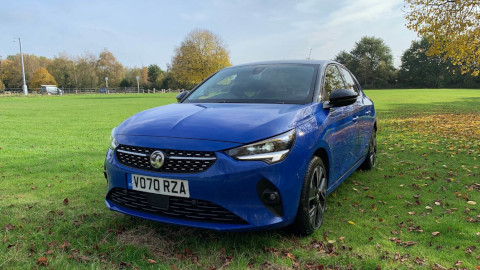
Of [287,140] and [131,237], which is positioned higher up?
[287,140]

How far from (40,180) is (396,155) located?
6.40 meters

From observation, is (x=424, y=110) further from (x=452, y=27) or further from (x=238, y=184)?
(x=238, y=184)

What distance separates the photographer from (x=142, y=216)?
108 inches

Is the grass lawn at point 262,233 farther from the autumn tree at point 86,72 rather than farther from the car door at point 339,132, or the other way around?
the autumn tree at point 86,72

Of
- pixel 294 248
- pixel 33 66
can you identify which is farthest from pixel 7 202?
pixel 33 66

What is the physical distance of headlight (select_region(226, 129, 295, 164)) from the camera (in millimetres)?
2468

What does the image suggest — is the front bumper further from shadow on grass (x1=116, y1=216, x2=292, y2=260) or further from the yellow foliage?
the yellow foliage

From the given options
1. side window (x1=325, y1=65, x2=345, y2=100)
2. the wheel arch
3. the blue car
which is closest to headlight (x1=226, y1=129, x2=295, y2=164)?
the blue car

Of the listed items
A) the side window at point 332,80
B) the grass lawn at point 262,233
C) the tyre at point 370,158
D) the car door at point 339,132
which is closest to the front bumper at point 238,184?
the grass lawn at point 262,233

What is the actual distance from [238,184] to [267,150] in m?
0.33

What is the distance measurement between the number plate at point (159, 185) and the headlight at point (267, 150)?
1.41ft

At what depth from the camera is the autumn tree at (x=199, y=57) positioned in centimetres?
4903

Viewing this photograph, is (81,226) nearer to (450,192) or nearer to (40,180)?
(40,180)

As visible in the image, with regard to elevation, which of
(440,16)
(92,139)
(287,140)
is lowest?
(92,139)
